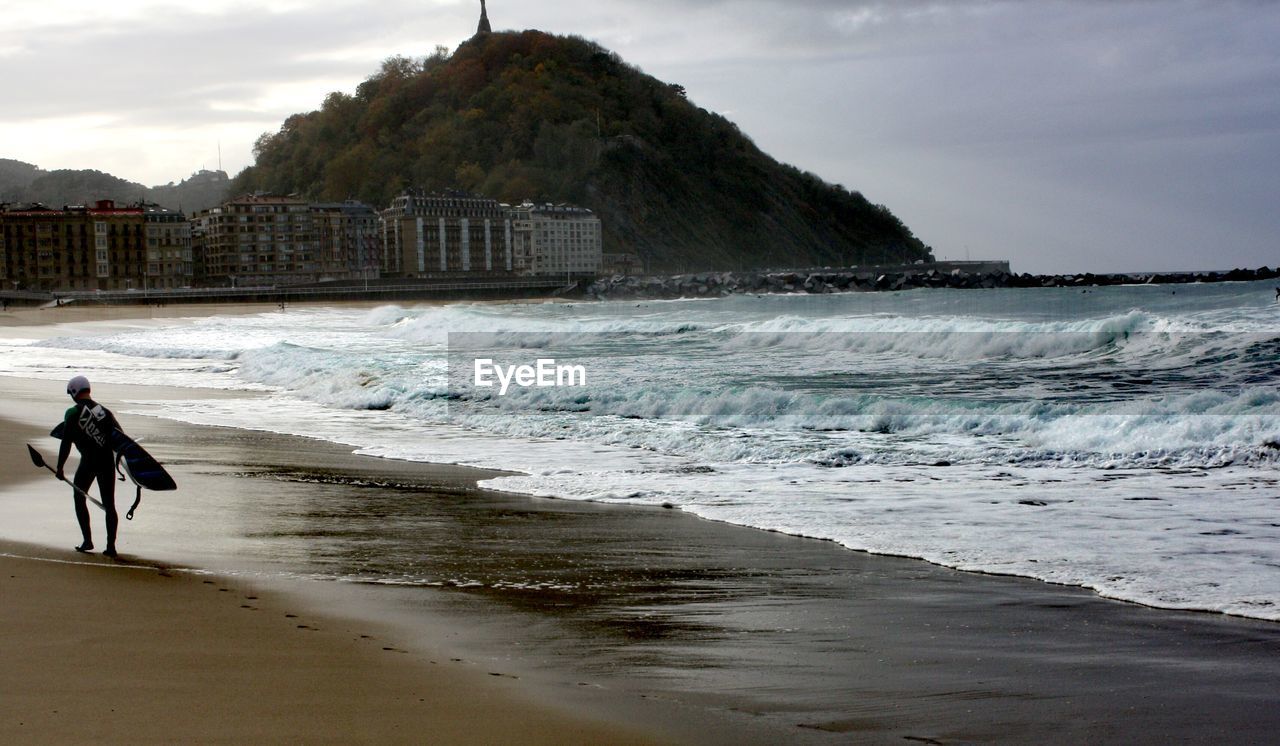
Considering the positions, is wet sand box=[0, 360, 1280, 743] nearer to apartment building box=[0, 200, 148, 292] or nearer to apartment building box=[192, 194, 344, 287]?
apartment building box=[0, 200, 148, 292]

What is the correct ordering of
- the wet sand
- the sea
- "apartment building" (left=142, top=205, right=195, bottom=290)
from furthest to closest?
"apartment building" (left=142, top=205, right=195, bottom=290)
the sea
the wet sand

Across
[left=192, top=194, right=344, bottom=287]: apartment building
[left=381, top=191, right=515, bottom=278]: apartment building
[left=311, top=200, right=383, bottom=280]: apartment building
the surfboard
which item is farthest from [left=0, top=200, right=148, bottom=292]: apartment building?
the surfboard

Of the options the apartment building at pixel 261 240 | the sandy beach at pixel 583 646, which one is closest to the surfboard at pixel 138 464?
the sandy beach at pixel 583 646

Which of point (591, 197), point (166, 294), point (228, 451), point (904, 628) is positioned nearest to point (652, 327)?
point (228, 451)

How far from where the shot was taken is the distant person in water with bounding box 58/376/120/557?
661 centimetres

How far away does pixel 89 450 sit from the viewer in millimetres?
6723

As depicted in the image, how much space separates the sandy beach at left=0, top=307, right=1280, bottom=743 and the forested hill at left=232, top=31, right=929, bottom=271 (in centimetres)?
14229

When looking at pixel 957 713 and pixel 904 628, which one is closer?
pixel 957 713

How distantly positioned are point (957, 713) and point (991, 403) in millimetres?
11155

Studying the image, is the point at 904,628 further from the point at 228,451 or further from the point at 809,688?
the point at 228,451

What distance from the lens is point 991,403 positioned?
14.8m

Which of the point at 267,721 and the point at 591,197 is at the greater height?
the point at 591,197

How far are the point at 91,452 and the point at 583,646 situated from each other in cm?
337

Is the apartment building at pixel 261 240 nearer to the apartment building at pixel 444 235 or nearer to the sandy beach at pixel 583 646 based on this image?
the apartment building at pixel 444 235
